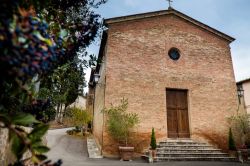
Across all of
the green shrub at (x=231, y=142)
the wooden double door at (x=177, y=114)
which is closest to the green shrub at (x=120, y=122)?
the wooden double door at (x=177, y=114)

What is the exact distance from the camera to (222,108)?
1526 centimetres

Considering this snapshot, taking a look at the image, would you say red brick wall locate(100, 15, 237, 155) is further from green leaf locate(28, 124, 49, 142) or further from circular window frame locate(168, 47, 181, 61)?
green leaf locate(28, 124, 49, 142)

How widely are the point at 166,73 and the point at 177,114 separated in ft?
8.14

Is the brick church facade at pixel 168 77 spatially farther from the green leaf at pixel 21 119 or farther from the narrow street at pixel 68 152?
the green leaf at pixel 21 119

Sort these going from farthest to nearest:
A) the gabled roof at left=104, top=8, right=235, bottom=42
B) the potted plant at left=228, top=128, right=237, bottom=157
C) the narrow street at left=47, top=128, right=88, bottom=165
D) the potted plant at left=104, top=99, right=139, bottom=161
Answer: the gabled roof at left=104, top=8, right=235, bottom=42 → the potted plant at left=228, top=128, right=237, bottom=157 → the potted plant at left=104, top=99, right=139, bottom=161 → the narrow street at left=47, top=128, right=88, bottom=165

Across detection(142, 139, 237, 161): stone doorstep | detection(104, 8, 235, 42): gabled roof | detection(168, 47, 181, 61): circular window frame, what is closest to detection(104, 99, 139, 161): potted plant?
detection(142, 139, 237, 161): stone doorstep

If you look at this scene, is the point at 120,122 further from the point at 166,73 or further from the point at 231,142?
the point at 231,142

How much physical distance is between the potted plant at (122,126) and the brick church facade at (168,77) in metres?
0.55

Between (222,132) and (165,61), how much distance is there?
17.8 feet

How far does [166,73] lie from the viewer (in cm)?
1466

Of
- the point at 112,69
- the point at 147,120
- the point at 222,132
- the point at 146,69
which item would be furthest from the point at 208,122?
the point at 112,69

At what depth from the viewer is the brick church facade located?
44.4ft

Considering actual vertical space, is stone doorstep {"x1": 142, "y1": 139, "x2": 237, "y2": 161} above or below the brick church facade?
below

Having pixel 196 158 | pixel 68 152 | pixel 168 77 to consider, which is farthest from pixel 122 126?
pixel 168 77
